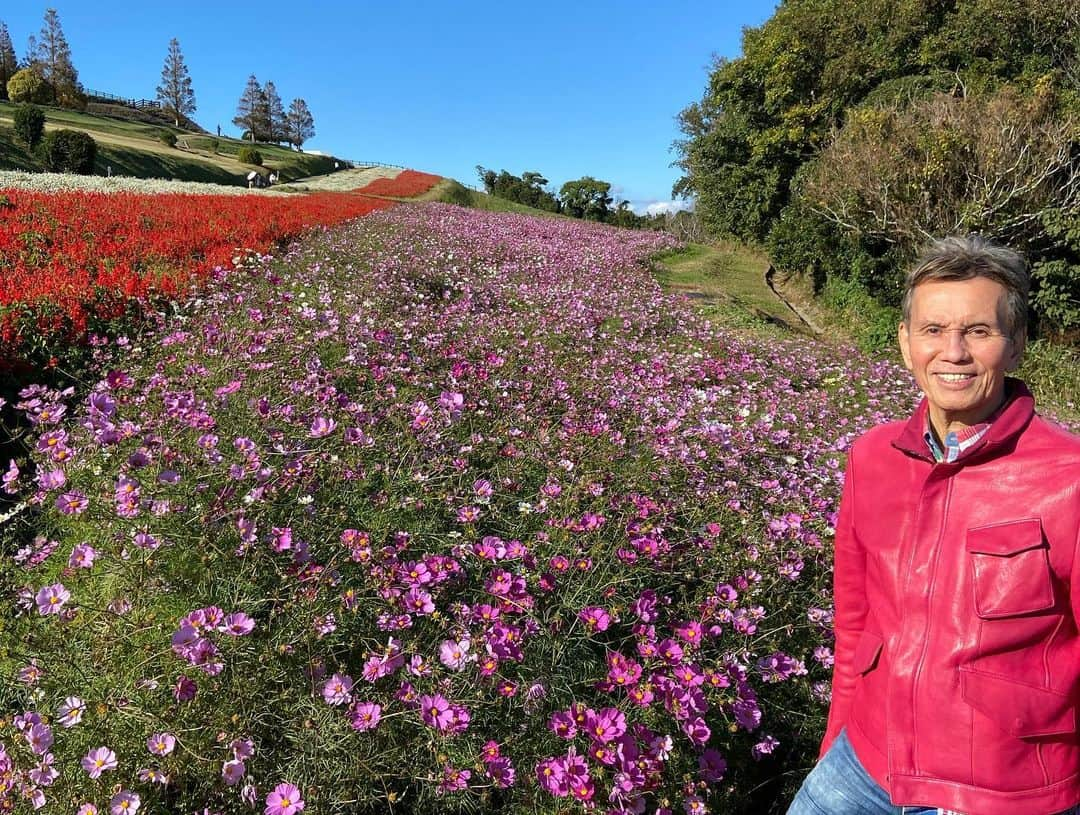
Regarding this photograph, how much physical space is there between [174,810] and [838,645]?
195cm

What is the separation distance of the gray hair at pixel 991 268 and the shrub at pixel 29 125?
1163 inches

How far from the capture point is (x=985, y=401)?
1.31 metres

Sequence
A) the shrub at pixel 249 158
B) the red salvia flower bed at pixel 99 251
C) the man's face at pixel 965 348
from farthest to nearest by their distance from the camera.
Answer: the shrub at pixel 249 158 < the red salvia flower bed at pixel 99 251 < the man's face at pixel 965 348

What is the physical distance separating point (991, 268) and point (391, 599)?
177 centimetres

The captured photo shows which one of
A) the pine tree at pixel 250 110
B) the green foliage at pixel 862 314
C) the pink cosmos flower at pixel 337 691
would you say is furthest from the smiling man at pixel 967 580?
the pine tree at pixel 250 110

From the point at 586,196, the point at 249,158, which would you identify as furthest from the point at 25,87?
the point at 586,196

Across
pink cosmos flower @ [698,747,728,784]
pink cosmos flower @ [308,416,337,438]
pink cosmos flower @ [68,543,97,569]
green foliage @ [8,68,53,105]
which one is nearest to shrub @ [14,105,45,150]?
green foliage @ [8,68,53,105]

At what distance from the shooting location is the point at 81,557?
1.82 metres

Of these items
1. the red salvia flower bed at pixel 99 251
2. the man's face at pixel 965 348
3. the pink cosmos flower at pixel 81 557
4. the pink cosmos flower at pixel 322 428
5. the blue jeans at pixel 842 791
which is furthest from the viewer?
the red salvia flower bed at pixel 99 251

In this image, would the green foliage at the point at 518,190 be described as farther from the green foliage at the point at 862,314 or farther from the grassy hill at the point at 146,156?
the green foliage at the point at 862,314

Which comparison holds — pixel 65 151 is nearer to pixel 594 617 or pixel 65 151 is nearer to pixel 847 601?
pixel 594 617

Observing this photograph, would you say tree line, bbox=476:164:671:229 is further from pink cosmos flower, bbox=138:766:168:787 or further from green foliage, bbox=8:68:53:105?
pink cosmos flower, bbox=138:766:168:787

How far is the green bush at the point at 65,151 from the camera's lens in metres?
21.2

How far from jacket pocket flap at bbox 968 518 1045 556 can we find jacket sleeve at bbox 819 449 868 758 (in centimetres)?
34
